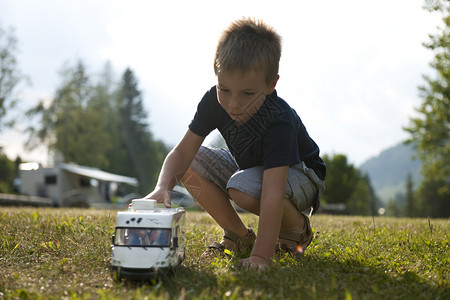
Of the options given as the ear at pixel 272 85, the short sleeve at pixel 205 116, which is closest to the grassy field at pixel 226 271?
the short sleeve at pixel 205 116

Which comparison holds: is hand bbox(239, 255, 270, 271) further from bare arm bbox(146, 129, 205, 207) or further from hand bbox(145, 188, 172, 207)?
bare arm bbox(146, 129, 205, 207)

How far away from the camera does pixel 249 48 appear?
114 inches

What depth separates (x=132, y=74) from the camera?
60656 millimetres

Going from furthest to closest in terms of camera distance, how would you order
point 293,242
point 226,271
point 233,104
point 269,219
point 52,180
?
point 52,180 < point 293,242 < point 233,104 < point 269,219 < point 226,271

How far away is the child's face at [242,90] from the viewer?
280cm

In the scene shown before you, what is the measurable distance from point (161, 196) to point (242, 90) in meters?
1.00

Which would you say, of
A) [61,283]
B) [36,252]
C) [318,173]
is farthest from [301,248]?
[36,252]

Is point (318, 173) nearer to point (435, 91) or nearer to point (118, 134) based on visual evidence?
point (435, 91)

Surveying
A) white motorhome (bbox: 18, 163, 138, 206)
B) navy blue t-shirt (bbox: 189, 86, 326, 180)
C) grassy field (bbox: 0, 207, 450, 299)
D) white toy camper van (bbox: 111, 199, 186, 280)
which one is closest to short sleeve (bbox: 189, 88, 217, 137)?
navy blue t-shirt (bbox: 189, 86, 326, 180)

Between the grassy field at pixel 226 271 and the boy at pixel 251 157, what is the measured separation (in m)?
0.26

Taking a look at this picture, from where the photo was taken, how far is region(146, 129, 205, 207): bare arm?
3371 mm

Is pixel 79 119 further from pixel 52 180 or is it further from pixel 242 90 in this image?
pixel 242 90

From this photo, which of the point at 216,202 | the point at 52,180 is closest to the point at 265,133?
the point at 216,202

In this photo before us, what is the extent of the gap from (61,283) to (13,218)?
2.88 m
